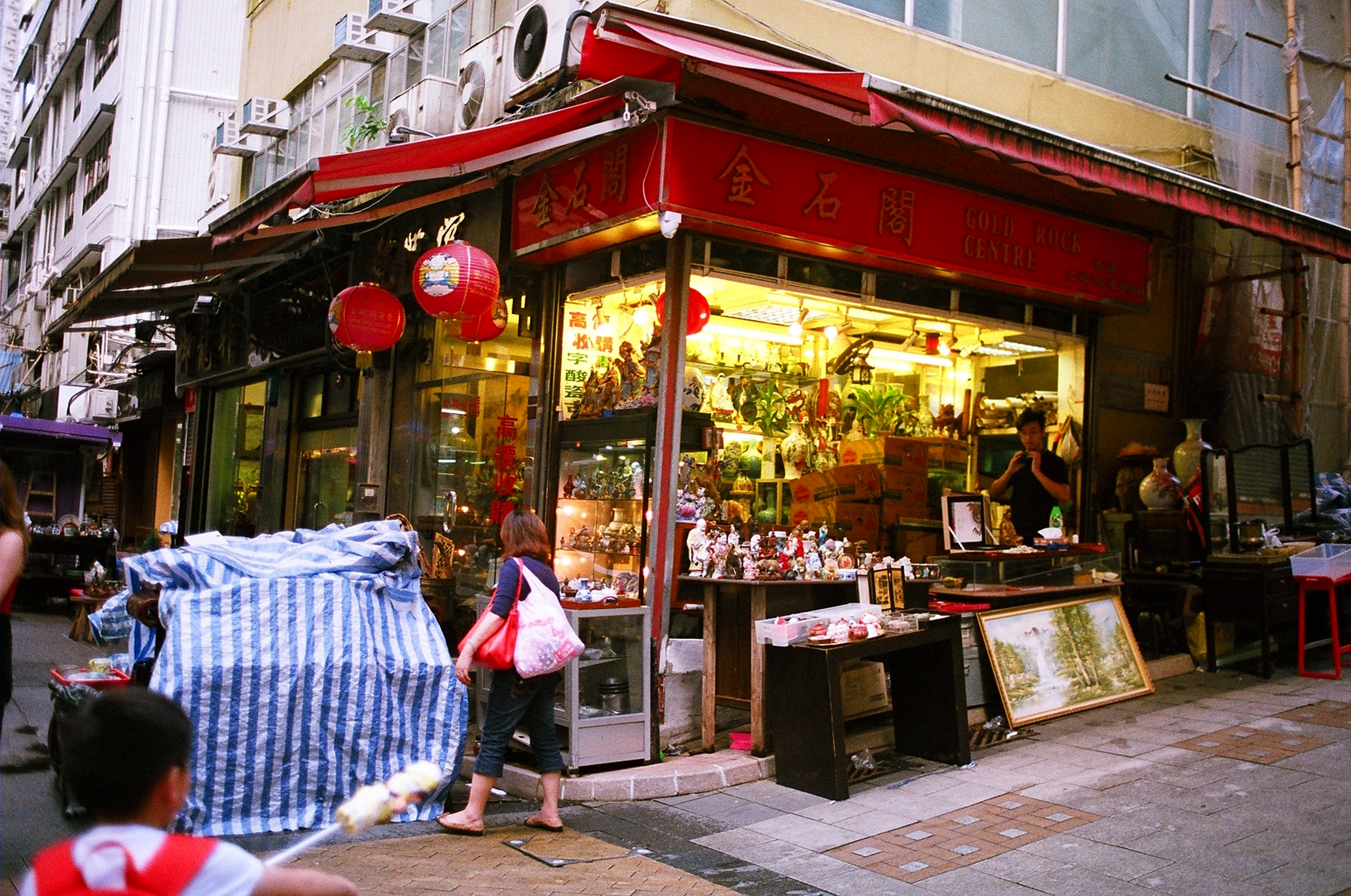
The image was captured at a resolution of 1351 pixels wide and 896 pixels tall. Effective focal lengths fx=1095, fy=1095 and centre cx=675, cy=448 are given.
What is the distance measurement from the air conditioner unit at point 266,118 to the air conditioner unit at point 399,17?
3.98 m

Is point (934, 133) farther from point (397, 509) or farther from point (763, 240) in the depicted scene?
point (397, 509)

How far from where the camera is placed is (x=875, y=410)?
1174cm

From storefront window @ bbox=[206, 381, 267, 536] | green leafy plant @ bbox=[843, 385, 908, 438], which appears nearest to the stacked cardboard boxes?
green leafy plant @ bbox=[843, 385, 908, 438]

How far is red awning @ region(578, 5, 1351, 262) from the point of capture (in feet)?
21.1

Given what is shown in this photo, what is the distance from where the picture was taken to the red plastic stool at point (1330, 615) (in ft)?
29.2

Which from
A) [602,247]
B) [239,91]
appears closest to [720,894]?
[602,247]

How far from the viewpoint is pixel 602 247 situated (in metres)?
9.22

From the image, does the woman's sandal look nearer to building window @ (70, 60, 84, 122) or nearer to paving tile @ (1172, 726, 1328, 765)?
paving tile @ (1172, 726, 1328, 765)

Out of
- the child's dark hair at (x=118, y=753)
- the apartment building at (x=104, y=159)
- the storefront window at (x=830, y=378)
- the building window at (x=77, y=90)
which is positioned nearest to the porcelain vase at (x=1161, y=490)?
the storefront window at (x=830, y=378)

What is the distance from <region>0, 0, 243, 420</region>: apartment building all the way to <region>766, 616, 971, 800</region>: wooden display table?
12.9m

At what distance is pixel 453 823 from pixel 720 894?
1633 millimetres

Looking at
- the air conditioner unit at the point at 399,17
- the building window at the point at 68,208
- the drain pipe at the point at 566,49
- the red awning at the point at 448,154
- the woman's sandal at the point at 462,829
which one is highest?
the building window at the point at 68,208

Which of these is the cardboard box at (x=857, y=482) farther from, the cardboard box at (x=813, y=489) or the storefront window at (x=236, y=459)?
the storefront window at (x=236, y=459)

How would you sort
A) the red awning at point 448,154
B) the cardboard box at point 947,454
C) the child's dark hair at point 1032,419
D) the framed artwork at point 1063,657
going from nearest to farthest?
the red awning at point 448,154 < the framed artwork at point 1063,657 < the child's dark hair at point 1032,419 < the cardboard box at point 947,454
